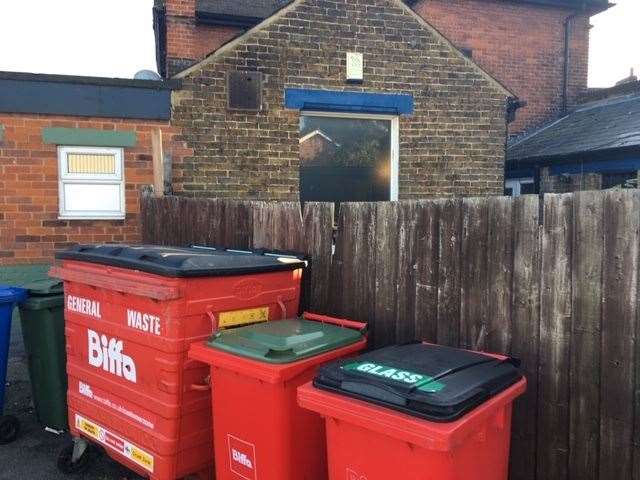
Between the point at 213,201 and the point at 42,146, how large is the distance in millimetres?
3219

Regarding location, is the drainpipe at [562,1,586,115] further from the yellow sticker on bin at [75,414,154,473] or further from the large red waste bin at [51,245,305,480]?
the yellow sticker on bin at [75,414,154,473]

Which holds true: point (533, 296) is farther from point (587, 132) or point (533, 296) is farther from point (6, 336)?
point (587, 132)

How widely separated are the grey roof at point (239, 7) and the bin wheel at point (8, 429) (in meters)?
11.7

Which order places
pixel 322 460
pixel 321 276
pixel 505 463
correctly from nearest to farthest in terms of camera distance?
pixel 505 463
pixel 322 460
pixel 321 276

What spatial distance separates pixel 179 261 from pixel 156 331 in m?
0.43

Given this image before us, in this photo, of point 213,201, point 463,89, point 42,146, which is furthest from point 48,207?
point 463,89

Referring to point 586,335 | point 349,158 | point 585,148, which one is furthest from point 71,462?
point 585,148

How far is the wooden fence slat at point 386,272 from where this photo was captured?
147 inches

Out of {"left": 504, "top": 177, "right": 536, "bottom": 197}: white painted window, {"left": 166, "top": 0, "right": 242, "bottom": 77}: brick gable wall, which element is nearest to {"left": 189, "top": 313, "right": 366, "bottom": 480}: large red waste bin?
{"left": 166, "top": 0, "right": 242, "bottom": 77}: brick gable wall

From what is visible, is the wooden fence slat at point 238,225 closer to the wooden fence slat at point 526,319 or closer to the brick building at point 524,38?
the wooden fence slat at point 526,319

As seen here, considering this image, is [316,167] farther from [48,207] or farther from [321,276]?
[321,276]

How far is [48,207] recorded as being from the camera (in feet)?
24.0

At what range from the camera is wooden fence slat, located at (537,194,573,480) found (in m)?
2.88

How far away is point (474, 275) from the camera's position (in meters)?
3.29
